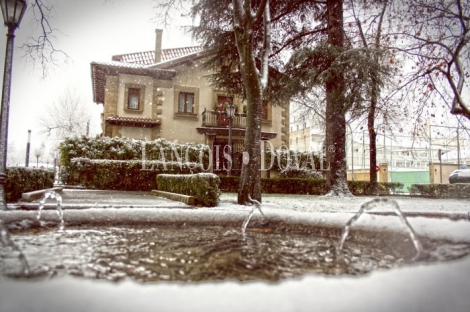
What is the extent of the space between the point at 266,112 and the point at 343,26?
897 cm

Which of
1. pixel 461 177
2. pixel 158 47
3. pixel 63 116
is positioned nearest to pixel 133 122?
pixel 158 47

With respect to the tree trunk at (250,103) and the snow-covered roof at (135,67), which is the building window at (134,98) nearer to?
the snow-covered roof at (135,67)

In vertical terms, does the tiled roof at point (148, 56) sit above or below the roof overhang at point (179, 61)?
above

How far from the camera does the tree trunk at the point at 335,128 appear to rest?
10.3 meters

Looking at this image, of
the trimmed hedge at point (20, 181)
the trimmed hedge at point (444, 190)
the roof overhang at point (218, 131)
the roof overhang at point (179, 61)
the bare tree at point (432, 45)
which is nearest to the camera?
the trimmed hedge at point (20, 181)

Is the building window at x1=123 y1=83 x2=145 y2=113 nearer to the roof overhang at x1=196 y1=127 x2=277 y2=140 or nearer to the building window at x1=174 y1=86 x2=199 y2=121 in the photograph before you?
the building window at x1=174 y1=86 x2=199 y2=121

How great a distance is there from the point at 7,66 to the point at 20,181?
2339 millimetres

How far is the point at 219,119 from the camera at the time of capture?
60.9ft

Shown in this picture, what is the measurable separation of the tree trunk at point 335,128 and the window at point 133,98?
36.5ft

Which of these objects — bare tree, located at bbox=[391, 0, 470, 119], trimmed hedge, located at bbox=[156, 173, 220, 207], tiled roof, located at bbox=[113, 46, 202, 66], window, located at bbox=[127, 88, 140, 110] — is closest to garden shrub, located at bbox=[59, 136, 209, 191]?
trimmed hedge, located at bbox=[156, 173, 220, 207]

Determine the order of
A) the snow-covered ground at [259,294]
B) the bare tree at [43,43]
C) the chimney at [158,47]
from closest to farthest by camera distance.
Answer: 1. the snow-covered ground at [259,294]
2. the bare tree at [43,43]
3. the chimney at [158,47]

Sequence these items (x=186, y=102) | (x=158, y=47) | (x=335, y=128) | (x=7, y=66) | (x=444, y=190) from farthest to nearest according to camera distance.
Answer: (x=158, y=47) → (x=186, y=102) → (x=444, y=190) → (x=335, y=128) → (x=7, y=66)

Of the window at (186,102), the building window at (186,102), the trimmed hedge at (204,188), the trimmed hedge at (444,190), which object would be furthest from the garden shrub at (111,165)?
the trimmed hedge at (444,190)

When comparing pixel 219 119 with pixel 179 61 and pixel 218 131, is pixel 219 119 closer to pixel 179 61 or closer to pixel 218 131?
pixel 218 131
